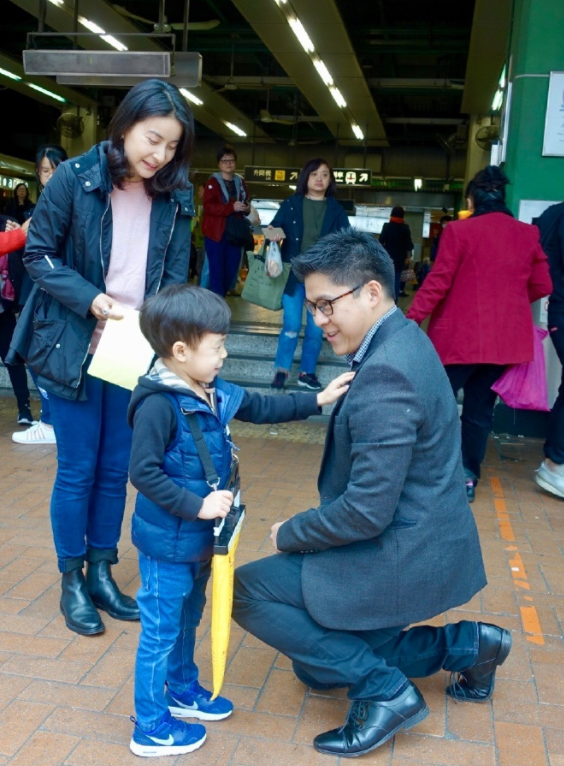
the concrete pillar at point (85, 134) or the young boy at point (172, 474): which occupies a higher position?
the concrete pillar at point (85, 134)

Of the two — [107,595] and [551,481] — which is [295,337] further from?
[107,595]

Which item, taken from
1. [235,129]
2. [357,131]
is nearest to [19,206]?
[357,131]

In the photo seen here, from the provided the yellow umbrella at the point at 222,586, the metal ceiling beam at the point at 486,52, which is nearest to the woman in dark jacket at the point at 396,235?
the metal ceiling beam at the point at 486,52

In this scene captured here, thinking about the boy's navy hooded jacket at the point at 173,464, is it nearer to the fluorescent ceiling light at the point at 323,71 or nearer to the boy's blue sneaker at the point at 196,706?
the boy's blue sneaker at the point at 196,706

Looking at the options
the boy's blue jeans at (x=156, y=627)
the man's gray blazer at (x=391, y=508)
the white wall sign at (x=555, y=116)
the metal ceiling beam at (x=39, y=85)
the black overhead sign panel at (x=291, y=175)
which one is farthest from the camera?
the black overhead sign panel at (x=291, y=175)

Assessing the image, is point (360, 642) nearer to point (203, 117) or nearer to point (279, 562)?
point (279, 562)

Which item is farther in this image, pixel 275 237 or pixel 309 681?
pixel 275 237

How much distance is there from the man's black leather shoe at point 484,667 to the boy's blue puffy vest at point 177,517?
3.10 ft

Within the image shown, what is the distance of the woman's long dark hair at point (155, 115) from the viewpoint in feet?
8.95

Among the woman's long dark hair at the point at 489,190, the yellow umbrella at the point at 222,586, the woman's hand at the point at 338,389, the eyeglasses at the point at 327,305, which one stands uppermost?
the woman's long dark hair at the point at 489,190

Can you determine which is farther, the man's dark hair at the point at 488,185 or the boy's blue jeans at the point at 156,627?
the man's dark hair at the point at 488,185

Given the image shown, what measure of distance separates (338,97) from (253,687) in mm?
15143

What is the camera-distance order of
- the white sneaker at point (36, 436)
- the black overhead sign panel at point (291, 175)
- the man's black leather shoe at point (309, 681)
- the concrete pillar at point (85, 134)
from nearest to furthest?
the man's black leather shoe at point (309, 681) < the white sneaker at point (36, 436) < the concrete pillar at point (85, 134) < the black overhead sign panel at point (291, 175)

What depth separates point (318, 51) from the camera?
42.3 feet
